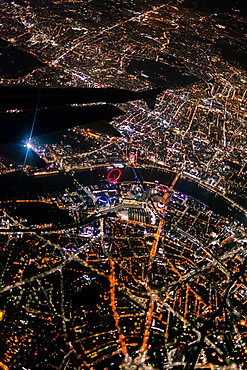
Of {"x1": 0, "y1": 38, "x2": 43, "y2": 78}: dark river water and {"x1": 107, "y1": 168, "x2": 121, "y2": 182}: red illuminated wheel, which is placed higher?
{"x1": 0, "y1": 38, "x2": 43, "y2": 78}: dark river water

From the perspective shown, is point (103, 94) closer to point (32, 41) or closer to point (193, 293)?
point (193, 293)

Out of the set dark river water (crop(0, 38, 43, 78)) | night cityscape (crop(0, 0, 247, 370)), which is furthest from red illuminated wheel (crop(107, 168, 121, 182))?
dark river water (crop(0, 38, 43, 78))

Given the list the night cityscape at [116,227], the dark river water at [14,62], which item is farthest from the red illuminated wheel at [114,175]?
the dark river water at [14,62]

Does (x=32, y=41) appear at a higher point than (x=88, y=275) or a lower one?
higher

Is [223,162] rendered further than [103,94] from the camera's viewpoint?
Yes

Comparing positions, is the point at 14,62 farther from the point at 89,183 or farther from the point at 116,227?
the point at 116,227

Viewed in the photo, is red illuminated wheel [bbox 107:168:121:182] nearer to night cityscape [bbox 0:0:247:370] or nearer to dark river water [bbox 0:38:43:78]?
night cityscape [bbox 0:0:247:370]

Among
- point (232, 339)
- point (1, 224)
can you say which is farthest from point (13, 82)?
point (232, 339)
